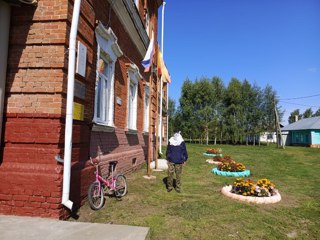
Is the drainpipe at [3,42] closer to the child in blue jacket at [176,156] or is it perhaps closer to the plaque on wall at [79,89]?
the plaque on wall at [79,89]

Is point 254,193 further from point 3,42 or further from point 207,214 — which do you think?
point 3,42

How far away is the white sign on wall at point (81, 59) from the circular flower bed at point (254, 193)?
4407 mm

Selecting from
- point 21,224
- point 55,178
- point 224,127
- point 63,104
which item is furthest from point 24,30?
point 224,127

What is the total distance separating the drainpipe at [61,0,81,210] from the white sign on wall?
384 mm

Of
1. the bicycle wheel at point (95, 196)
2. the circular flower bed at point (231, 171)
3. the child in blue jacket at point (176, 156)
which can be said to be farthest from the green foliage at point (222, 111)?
the bicycle wheel at point (95, 196)

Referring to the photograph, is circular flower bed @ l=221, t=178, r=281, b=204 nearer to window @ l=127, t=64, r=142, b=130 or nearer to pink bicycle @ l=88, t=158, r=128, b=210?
pink bicycle @ l=88, t=158, r=128, b=210

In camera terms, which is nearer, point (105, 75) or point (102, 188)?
point (102, 188)

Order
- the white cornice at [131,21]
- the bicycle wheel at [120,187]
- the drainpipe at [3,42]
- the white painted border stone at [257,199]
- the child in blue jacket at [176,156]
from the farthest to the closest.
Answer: the white cornice at [131,21] < the child in blue jacket at [176,156] < the white painted border stone at [257,199] < the bicycle wheel at [120,187] < the drainpipe at [3,42]

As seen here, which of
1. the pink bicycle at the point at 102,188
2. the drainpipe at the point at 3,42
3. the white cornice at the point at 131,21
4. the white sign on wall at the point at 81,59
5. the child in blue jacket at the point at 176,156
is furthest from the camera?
the white cornice at the point at 131,21

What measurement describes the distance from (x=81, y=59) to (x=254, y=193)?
4825 millimetres

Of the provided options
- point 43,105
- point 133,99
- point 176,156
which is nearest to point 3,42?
point 43,105

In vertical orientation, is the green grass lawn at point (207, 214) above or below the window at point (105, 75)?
below

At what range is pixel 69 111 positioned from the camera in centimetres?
492

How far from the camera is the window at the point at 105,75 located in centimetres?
700
